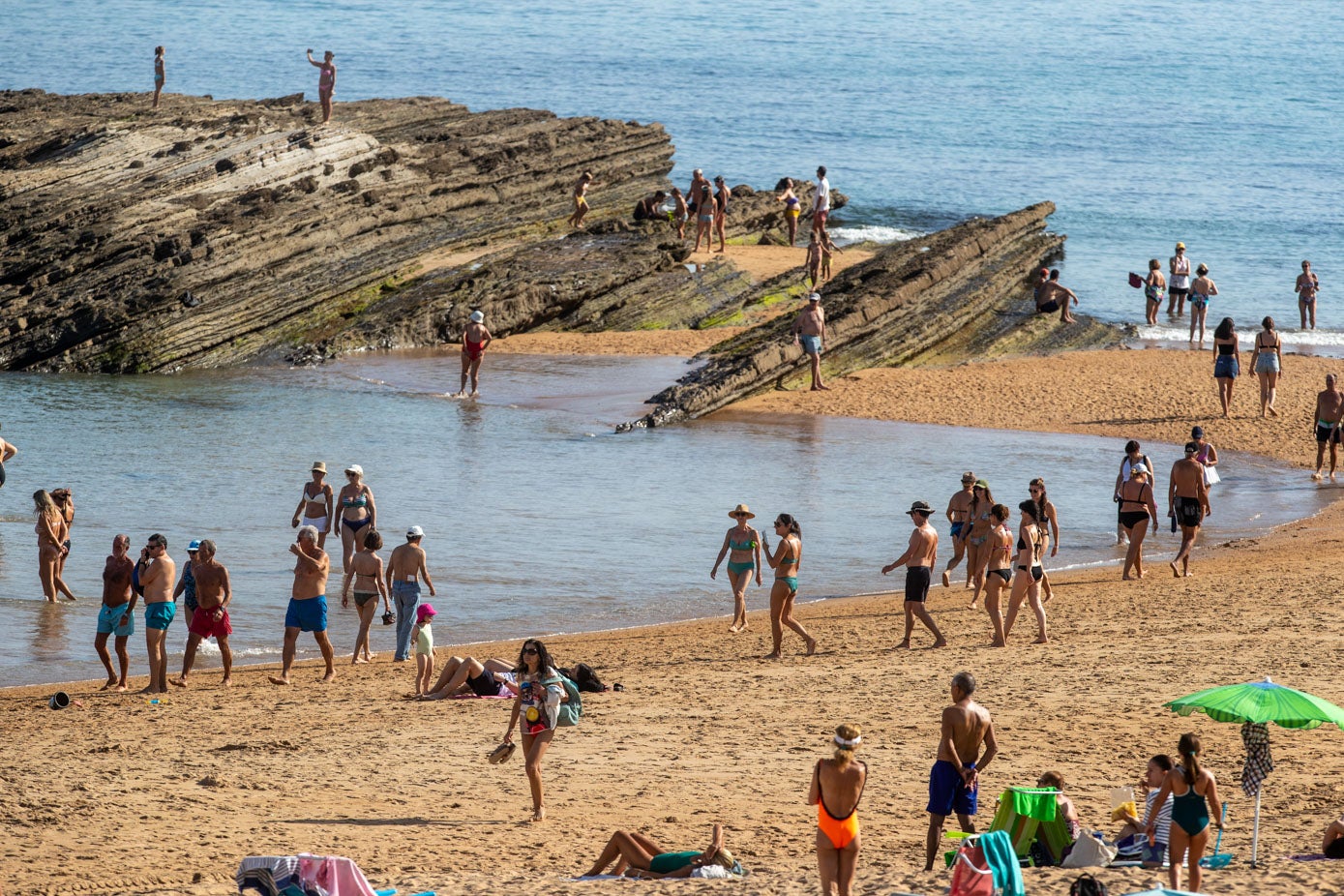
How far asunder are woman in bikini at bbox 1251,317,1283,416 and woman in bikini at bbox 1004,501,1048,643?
9804 millimetres

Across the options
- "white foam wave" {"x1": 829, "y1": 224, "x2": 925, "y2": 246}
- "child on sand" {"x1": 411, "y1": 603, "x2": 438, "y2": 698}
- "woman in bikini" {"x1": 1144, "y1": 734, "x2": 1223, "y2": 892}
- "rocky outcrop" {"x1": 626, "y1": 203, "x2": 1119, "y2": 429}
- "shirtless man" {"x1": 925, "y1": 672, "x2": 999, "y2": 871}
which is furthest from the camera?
"white foam wave" {"x1": 829, "y1": 224, "x2": 925, "y2": 246}

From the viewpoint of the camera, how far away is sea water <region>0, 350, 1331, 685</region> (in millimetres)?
15086

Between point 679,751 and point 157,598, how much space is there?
4.58 metres

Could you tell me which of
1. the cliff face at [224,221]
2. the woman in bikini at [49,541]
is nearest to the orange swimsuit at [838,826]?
the woman in bikini at [49,541]

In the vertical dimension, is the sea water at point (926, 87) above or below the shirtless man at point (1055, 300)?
above

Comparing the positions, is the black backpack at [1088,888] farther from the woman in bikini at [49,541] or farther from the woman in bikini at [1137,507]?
the woman in bikini at [49,541]

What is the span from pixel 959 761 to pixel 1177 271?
23.9 metres

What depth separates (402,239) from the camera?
96.3 feet

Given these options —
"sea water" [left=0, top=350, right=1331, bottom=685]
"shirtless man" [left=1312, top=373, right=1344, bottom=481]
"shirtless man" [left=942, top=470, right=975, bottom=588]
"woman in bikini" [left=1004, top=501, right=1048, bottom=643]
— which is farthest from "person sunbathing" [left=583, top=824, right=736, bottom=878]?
"shirtless man" [left=1312, top=373, right=1344, bottom=481]

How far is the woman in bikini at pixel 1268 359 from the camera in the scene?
21.8 meters

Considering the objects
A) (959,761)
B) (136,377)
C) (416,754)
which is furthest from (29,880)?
(136,377)

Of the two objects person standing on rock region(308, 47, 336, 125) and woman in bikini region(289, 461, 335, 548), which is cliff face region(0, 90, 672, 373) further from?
woman in bikini region(289, 461, 335, 548)

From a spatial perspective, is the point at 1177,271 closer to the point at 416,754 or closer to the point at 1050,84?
the point at 416,754

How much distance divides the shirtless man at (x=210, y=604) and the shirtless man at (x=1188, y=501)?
9.03 metres
